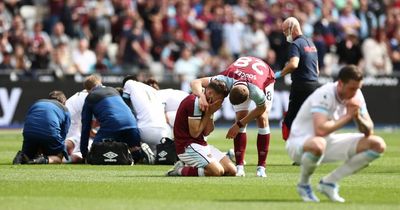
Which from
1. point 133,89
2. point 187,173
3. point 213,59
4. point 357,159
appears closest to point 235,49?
point 213,59

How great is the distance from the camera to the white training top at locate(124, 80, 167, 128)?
1859 centimetres

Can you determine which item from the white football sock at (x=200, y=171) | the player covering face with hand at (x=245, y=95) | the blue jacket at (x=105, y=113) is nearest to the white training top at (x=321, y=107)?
the player covering face with hand at (x=245, y=95)

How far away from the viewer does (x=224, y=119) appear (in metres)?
30.6

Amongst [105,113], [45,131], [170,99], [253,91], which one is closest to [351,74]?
[253,91]

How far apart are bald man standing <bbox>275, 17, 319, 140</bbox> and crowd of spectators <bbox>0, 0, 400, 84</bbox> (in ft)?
39.3

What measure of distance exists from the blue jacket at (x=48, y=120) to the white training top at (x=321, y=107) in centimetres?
650

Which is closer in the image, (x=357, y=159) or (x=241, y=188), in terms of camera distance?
(x=357, y=159)

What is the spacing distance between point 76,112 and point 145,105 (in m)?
1.28

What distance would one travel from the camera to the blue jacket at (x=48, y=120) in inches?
690

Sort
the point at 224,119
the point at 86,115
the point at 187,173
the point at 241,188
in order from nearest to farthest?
the point at 241,188 < the point at 187,173 < the point at 86,115 < the point at 224,119

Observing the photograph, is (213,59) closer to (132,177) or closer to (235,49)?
(235,49)

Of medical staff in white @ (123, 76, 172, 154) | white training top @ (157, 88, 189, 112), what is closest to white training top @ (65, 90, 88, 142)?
medical staff in white @ (123, 76, 172, 154)

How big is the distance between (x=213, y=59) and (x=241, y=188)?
1905 centimetres

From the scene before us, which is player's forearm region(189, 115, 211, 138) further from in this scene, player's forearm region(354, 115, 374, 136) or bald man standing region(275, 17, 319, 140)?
player's forearm region(354, 115, 374, 136)
